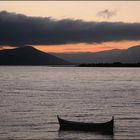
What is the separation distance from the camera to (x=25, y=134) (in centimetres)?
3102

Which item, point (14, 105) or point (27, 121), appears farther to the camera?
point (14, 105)

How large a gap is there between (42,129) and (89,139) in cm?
562

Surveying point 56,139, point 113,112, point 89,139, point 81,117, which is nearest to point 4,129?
point 56,139

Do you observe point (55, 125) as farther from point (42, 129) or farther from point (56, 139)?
point (56, 139)

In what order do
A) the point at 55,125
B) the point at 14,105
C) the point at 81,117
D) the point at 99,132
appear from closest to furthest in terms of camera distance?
the point at 99,132, the point at 55,125, the point at 81,117, the point at 14,105

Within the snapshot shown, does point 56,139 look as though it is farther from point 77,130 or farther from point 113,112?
point 113,112

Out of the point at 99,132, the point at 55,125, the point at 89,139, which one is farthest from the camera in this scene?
the point at 55,125

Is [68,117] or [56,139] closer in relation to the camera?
[56,139]

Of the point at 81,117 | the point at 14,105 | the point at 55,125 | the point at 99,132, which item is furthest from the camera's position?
the point at 14,105

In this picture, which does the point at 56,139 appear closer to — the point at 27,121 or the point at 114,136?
the point at 114,136

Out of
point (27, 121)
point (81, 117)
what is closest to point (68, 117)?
point (81, 117)

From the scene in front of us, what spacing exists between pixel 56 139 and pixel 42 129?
4043 millimetres

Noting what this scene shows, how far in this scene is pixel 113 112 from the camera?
46.0 meters

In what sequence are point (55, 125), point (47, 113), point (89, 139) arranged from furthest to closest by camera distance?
point (47, 113) → point (55, 125) → point (89, 139)
